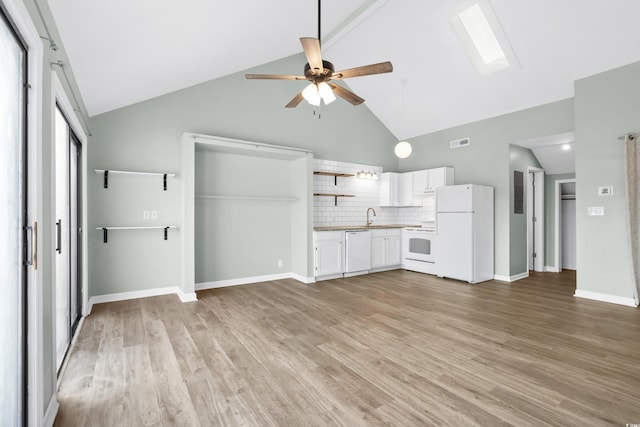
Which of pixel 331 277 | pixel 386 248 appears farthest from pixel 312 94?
pixel 386 248

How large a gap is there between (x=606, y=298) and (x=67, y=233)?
6495 mm

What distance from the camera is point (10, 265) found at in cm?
140

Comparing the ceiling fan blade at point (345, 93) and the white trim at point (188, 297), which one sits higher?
the ceiling fan blade at point (345, 93)

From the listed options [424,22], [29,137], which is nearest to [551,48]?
[424,22]

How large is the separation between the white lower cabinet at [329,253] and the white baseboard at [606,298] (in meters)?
3.50

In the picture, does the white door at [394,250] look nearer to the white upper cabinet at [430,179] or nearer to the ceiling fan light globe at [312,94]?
the white upper cabinet at [430,179]

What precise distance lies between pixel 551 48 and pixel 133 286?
6.50m

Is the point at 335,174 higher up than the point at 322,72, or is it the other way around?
the point at 322,72

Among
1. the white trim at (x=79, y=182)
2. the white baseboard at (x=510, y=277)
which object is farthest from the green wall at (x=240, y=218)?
the white baseboard at (x=510, y=277)

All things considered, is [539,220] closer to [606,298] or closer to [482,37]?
[606,298]

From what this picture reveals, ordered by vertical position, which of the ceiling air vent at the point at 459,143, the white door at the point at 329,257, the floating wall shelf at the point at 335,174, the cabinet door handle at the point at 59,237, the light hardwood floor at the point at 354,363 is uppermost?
the ceiling air vent at the point at 459,143

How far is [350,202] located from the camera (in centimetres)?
644

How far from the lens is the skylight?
4.22 metres

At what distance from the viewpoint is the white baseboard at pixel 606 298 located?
3.99m
